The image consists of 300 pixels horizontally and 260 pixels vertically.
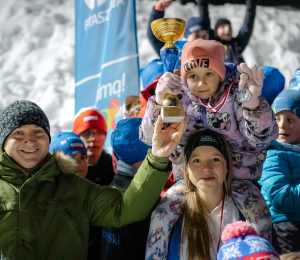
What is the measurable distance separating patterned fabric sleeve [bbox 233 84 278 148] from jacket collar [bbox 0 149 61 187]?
950 millimetres

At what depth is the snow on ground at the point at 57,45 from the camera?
494 cm

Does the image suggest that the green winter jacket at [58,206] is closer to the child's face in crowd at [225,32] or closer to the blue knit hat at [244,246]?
the blue knit hat at [244,246]

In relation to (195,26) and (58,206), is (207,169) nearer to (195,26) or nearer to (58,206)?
(58,206)

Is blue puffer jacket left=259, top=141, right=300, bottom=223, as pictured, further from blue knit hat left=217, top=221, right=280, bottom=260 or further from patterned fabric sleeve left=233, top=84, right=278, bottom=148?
blue knit hat left=217, top=221, right=280, bottom=260

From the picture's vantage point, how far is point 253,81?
1603 mm

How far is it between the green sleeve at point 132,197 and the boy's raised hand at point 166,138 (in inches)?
1.4

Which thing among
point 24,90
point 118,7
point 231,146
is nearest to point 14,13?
point 24,90

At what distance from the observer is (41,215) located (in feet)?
5.73

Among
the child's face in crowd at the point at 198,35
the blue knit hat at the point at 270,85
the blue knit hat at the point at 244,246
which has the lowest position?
the blue knit hat at the point at 244,246

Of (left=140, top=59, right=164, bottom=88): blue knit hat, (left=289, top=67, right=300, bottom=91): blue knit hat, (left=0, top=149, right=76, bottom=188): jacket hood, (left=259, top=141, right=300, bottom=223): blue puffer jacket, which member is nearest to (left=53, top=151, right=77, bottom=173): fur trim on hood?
(left=0, top=149, right=76, bottom=188): jacket hood

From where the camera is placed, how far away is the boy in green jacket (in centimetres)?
170

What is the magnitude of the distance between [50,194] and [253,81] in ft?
3.57

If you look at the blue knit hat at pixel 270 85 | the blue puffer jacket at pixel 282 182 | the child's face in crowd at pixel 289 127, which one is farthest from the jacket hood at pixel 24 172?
the blue knit hat at pixel 270 85

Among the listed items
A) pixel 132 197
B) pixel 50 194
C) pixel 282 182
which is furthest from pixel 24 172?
pixel 282 182
